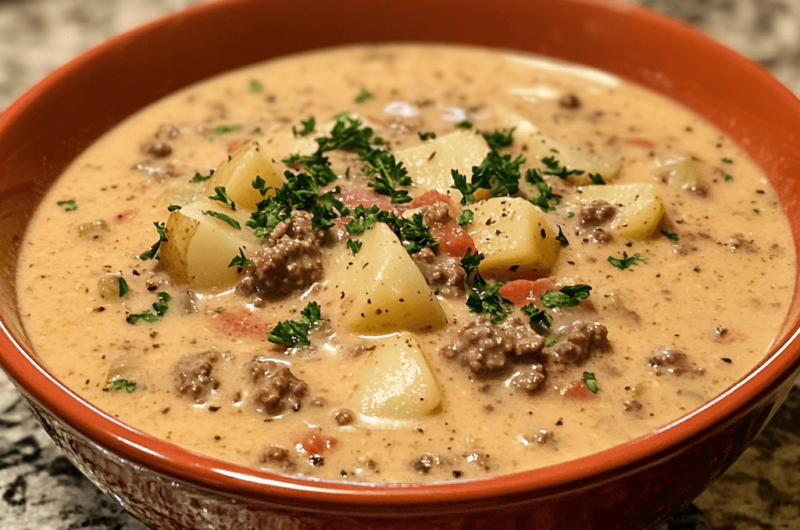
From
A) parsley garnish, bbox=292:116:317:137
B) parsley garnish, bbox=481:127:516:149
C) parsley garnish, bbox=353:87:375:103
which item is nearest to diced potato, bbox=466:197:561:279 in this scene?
parsley garnish, bbox=481:127:516:149

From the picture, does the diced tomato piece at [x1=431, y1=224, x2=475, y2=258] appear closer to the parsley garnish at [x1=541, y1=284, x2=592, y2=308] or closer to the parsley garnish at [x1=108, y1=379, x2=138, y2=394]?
the parsley garnish at [x1=541, y1=284, x2=592, y2=308]

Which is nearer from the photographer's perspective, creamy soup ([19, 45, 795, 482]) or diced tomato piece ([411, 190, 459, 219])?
creamy soup ([19, 45, 795, 482])

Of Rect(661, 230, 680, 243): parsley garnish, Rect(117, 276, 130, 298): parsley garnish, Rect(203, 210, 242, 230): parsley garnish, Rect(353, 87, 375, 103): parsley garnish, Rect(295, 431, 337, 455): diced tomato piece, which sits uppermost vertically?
Rect(353, 87, 375, 103): parsley garnish

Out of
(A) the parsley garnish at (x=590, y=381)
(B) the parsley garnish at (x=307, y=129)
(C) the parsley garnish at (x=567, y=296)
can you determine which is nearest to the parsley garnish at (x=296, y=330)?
(C) the parsley garnish at (x=567, y=296)

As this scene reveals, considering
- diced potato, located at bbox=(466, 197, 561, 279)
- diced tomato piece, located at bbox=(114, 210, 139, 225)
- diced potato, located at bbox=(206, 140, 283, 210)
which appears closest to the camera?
diced potato, located at bbox=(466, 197, 561, 279)

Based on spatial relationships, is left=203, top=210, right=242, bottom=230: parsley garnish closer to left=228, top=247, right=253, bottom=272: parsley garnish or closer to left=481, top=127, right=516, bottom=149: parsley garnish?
left=228, top=247, right=253, bottom=272: parsley garnish

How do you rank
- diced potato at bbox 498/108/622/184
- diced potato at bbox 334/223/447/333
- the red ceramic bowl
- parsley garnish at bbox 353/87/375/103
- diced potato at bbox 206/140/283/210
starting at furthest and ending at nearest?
parsley garnish at bbox 353/87/375/103, diced potato at bbox 498/108/622/184, diced potato at bbox 206/140/283/210, diced potato at bbox 334/223/447/333, the red ceramic bowl

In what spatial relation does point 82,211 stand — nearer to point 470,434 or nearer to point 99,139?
point 99,139

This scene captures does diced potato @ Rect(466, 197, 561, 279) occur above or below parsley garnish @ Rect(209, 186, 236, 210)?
below
